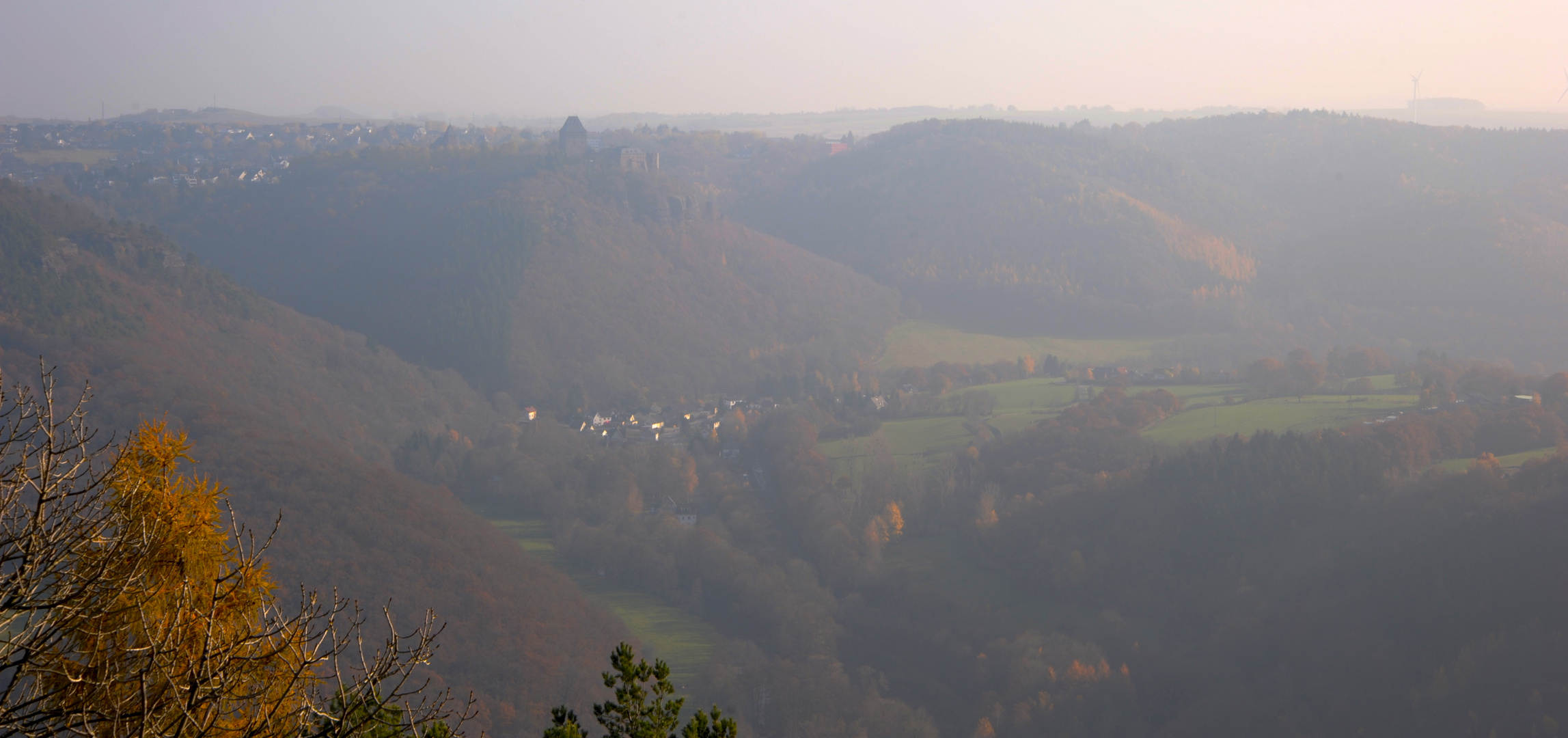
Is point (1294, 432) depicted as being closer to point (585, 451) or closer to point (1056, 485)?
point (1056, 485)

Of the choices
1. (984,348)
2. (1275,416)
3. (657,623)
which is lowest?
(657,623)

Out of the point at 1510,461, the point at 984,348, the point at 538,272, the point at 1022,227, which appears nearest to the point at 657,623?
the point at 1510,461

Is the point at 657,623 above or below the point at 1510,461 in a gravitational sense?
below

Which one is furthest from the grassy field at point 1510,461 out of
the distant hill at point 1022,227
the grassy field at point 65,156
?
the grassy field at point 65,156

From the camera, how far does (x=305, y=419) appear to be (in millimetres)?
62281

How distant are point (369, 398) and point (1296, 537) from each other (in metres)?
64.0

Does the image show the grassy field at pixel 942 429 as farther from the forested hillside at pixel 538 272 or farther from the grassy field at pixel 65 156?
the grassy field at pixel 65 156

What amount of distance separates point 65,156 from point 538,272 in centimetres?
8986

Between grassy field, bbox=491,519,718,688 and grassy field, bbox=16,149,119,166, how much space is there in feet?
414

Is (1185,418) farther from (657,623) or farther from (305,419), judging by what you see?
(305,419)

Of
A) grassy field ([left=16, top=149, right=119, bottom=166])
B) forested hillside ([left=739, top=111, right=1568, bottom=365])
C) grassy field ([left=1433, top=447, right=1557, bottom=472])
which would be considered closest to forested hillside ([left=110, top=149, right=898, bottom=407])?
forested hillside ([left=739, top=111, right=1568, bottom=365])

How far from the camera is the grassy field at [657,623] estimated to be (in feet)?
136

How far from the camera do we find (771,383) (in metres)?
92.0

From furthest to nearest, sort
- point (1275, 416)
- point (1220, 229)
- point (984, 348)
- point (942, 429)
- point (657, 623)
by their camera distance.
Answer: point (1220, 229) → point (984, 348) → point (942, 429) → point (1275, 416) → point (657, 623)
